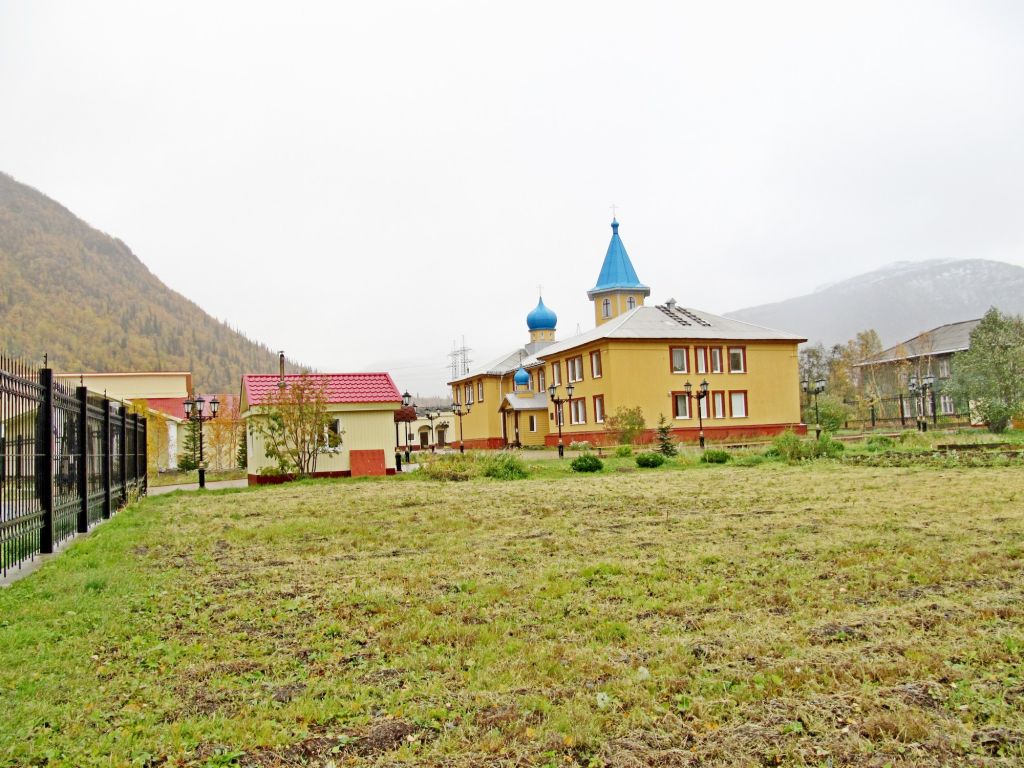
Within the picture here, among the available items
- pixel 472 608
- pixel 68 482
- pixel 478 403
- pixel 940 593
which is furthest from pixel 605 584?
pixel 478 403

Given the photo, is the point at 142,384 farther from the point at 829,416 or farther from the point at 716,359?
the point at 829,416

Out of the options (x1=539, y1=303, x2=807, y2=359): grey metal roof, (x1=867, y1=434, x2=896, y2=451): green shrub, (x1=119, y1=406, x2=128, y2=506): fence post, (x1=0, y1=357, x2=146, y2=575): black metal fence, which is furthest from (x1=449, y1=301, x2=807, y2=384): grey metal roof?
(x1=0, y1=357, x2=146, y2=575): black metal fence

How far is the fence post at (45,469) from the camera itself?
8.95 m

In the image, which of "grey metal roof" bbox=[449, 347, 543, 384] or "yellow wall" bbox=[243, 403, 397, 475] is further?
"grey metal roof" bbox=[449, 347, 543, 384]

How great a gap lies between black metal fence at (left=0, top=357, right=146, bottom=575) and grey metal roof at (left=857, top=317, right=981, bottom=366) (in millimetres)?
56834

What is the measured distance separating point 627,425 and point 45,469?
1139 inches

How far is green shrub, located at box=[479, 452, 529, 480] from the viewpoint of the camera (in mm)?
21594

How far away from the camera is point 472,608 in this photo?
5.87m

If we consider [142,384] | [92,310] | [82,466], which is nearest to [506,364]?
[142,384]

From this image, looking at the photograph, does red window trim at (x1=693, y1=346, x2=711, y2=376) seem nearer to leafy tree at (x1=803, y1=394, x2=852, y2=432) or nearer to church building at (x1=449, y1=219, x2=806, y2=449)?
church building at (x1=449, y1=219, x2=806, y2=449)

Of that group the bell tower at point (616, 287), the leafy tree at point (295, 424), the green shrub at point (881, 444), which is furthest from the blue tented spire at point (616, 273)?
the leafy tree at point (295, 424)

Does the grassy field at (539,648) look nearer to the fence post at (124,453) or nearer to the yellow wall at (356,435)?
the fence post at (124,453)

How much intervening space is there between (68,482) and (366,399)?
14775mm

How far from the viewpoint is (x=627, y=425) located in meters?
36.1
